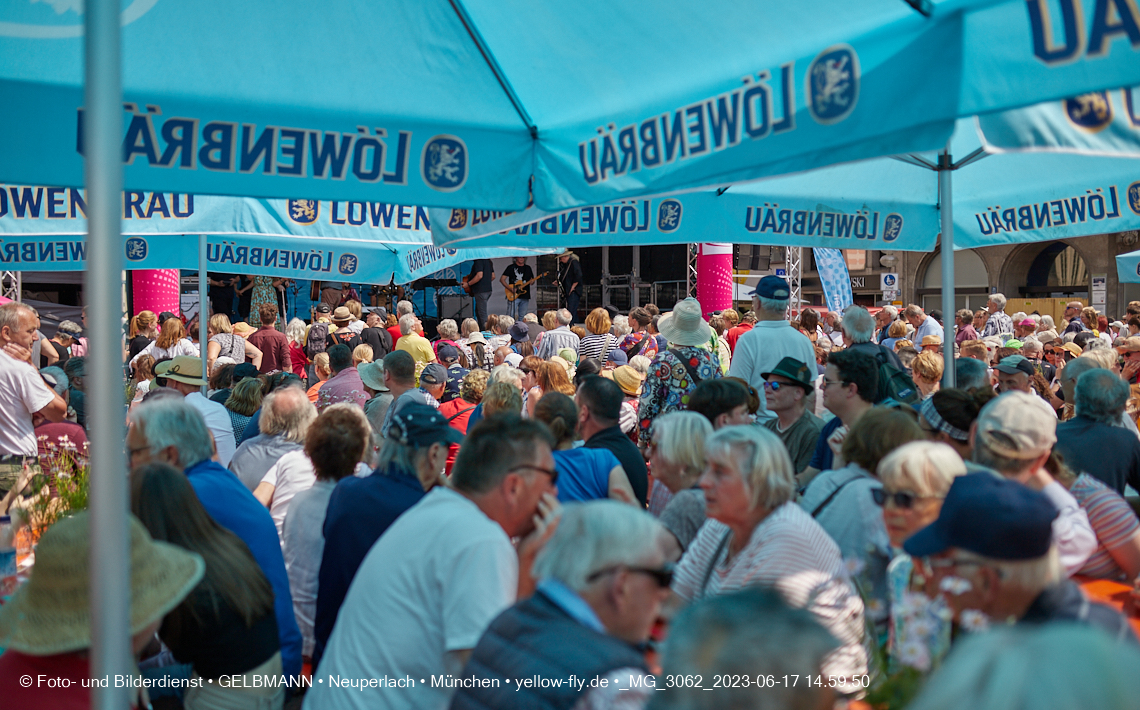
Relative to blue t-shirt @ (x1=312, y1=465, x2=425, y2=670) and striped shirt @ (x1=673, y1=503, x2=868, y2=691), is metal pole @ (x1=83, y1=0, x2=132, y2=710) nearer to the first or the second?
blue t-shirt @ (x1=312, y1=465, x2=425, y2=670)

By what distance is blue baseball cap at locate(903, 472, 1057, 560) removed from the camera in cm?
184

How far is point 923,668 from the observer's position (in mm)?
1670

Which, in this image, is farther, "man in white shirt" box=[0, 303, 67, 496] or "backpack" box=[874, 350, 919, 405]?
"man in white shirt" box=[0, 303, 67, 496]

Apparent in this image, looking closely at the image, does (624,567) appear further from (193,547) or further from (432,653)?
(193,547)

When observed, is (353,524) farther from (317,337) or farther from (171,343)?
(317,337)

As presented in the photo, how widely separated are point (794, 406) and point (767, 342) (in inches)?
34.8

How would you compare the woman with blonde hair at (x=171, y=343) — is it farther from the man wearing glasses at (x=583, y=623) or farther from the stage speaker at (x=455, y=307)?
the stage speaker at (x=455, y=307)

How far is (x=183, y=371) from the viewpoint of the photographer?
5750 mm

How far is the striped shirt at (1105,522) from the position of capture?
10.5ft

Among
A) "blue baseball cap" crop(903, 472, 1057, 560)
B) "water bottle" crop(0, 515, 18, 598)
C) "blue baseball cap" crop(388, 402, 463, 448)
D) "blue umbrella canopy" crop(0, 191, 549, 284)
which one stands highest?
"blue umbrella canopy" crop(0, 191, 549, 284)

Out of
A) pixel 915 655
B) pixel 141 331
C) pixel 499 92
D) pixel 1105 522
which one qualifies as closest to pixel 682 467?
pixel 1105 522

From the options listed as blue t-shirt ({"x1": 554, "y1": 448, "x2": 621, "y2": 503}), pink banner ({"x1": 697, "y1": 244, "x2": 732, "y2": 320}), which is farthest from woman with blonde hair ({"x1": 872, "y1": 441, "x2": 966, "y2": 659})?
pink banner ({"x1": 697, "y1": 244, "x2": 732, "y2": 320})

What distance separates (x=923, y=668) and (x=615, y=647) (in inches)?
23.3

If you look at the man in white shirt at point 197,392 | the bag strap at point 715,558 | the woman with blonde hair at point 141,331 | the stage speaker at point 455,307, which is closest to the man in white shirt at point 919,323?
the man in white shirt at point 197,392
